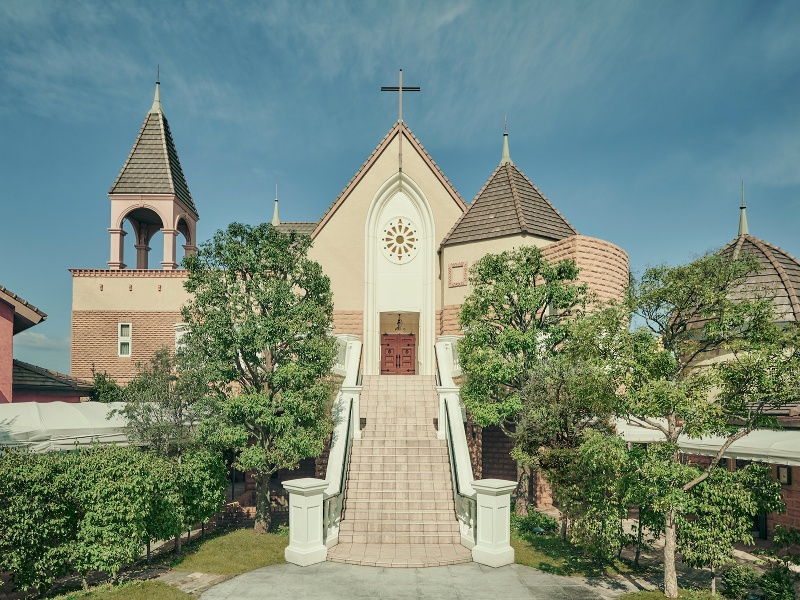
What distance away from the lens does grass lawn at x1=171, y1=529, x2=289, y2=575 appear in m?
12.1

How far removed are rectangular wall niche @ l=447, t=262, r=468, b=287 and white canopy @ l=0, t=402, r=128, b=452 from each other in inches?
533

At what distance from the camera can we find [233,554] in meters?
13.1

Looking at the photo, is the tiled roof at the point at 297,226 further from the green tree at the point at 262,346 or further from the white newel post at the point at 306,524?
the white newel post at the point at 306,524

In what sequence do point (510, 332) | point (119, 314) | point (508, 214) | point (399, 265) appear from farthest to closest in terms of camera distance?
point (399, 265)
point (119, 314)
point (508, 214)
point (510, 332)

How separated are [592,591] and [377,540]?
199 inches

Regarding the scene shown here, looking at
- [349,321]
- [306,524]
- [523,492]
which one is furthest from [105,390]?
[523,492]

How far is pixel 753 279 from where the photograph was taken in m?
19.8

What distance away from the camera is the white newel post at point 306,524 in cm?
1206

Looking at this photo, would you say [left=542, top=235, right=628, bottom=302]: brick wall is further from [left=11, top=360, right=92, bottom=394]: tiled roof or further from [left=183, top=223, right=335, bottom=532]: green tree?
[left=11, top=360, right=92, bottom=394]: tiled roof

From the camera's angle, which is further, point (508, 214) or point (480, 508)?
point (508, 214)

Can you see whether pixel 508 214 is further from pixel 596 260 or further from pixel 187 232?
pixel 187 232

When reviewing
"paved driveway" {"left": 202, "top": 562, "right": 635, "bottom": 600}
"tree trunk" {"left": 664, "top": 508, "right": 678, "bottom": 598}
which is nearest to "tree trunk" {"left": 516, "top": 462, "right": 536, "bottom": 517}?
"paved driveway" {"left": 202, "top": 562, "right": 635, "bottom": 600}

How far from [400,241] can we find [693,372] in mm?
16854

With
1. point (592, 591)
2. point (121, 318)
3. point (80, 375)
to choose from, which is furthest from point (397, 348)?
point (592, 591)
